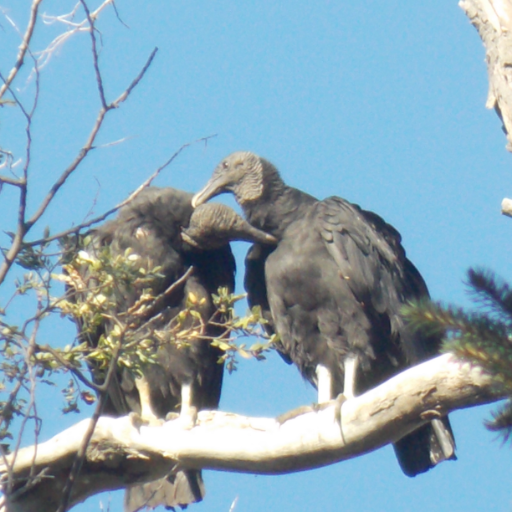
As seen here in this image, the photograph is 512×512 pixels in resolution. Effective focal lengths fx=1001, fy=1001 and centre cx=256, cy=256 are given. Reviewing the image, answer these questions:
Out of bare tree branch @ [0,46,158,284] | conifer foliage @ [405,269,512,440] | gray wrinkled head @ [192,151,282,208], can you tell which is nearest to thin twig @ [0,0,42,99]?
bare tree branch @ [0,46,158,284]

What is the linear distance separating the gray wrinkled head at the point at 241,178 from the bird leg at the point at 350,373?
102cm

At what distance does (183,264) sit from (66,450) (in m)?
1.40

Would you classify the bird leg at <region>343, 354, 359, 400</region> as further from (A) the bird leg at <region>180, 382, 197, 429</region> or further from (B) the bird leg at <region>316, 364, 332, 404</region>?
(A) the bird leg at <region>180, 382, 197, 429</region>

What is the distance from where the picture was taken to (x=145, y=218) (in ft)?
16.8

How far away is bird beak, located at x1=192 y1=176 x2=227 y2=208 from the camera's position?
5352 mm

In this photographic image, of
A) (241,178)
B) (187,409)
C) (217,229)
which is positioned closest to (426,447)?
(187,409)

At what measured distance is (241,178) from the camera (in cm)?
541

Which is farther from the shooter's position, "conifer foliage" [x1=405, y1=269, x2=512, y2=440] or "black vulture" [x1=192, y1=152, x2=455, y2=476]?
"black vulture" [x1=192, y1=152, x2=455, y2=476]

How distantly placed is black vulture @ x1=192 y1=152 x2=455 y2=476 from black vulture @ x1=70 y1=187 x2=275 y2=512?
25 centimetres

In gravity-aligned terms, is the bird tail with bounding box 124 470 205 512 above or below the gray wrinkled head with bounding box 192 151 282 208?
below

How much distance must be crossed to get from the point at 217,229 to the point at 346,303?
0.79 meters

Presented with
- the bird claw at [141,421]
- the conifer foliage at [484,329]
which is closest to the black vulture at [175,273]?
the bird claw at [141,421]

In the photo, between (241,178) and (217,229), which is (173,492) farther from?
(241,178)

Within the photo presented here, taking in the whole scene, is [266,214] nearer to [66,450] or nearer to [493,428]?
[66,450]
